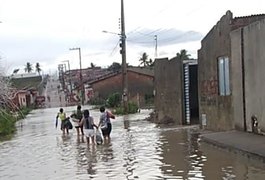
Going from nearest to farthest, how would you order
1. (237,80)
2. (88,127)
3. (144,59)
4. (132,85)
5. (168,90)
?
1. (237,80)
2. (88,127)
3. (168,90)
4. (132,85)
5. (144,59)

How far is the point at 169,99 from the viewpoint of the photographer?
106 ft

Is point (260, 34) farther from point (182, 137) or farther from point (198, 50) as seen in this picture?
point (198, 50)

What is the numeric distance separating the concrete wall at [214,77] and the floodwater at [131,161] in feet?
4.89

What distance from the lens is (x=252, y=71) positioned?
1867 centimetres

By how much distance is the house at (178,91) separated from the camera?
30.4m

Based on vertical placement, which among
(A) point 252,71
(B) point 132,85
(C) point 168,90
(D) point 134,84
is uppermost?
(D) point 134,84

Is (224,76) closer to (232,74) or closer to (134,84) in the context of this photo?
(232,74)

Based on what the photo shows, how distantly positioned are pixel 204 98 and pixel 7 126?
13503 millimetres

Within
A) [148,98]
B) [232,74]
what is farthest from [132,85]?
[232,74]

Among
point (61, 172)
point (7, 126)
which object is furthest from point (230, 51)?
point (7, 126)

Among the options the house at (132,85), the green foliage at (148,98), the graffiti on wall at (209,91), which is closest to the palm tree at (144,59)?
the house at (132,85)

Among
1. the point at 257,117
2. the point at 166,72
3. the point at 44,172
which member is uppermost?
the point at 166,72

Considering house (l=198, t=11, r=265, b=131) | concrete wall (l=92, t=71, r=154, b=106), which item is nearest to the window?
house (l=198, t=11, r=265, b=131)

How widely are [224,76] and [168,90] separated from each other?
32.7 feet
